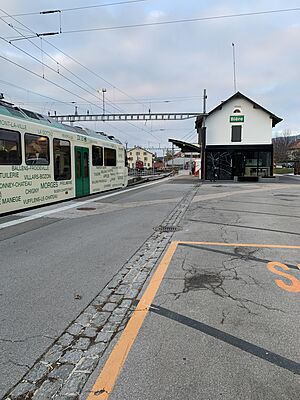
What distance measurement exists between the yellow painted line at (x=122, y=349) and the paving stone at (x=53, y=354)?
1.52ft

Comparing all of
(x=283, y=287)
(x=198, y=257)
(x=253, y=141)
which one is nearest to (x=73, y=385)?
(x=283, y=287)

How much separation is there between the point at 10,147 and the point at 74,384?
367 inches

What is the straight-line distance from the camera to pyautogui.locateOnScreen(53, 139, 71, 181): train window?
13833 mm

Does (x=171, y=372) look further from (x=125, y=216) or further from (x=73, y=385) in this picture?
(x=125, y=216)

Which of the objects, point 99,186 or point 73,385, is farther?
point 99,186

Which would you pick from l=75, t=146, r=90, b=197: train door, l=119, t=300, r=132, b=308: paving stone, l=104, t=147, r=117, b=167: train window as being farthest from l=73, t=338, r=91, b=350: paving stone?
l=104, t=147, r=117, b=167: train window

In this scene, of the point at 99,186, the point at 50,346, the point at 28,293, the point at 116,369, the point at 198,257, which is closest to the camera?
the point at 116,369

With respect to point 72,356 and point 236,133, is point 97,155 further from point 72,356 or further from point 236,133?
point 236,133

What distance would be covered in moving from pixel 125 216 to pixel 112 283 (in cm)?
642

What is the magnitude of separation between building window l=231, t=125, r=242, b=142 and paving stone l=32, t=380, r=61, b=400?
3270 cm

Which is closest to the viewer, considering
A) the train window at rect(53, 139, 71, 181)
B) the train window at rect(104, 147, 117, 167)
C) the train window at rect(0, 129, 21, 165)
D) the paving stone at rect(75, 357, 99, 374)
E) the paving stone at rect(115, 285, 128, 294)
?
the paving stone at rect(75, 357, 99, 374)

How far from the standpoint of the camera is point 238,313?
4020 mm

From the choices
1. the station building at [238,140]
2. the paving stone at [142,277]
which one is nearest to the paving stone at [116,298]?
the paving stone at [142,277]

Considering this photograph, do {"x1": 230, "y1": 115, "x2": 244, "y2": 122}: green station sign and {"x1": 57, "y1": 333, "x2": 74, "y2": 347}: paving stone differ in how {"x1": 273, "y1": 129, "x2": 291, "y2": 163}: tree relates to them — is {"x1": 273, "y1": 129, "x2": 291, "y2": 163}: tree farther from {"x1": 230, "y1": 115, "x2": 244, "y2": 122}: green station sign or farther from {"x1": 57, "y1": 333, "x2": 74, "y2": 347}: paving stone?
{"x1": 57, "y1": 333, "x2": 74, "y2": 347}: paving stone
